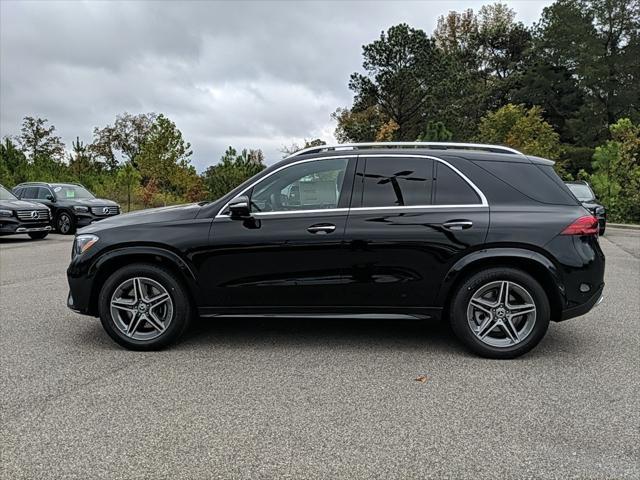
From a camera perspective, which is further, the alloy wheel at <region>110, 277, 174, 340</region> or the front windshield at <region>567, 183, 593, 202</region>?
the front windshield at <region>567, 183, 593, 202</region>

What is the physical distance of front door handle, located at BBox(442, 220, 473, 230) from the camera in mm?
4473

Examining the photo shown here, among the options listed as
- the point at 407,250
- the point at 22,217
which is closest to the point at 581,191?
the point at 407,250

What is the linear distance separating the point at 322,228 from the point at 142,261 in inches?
63.9

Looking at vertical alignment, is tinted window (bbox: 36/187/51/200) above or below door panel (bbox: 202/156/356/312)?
above

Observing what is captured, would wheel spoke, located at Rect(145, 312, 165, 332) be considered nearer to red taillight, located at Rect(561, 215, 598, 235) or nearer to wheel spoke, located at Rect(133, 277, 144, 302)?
wheel spoke, located at Rect(133, 277, 144, 302)

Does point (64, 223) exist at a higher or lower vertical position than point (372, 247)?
lower

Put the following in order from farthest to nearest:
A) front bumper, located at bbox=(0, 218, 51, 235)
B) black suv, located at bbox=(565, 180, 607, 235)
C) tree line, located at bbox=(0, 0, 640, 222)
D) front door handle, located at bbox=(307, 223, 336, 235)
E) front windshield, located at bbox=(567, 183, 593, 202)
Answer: tree line, located at bbox=(0, 0, 640, 222) < front windshield, located at bbox=(567, 183, 593, 202) < black suv, located at bbox=(565, 180, 607, 235) < front bumper, located at bbox=(0, 218, 51, 235) < front door handle, located at bbox=(307, 223, 336, 235)

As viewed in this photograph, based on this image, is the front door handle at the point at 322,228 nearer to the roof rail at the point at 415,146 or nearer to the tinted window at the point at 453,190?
the roof rail at the point at 415,146

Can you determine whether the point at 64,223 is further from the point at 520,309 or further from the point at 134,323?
the point at 520,309

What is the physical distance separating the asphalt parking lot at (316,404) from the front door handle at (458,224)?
1.10 metres

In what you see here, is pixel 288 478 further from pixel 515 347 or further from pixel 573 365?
pixel 573 365

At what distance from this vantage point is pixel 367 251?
4.50m

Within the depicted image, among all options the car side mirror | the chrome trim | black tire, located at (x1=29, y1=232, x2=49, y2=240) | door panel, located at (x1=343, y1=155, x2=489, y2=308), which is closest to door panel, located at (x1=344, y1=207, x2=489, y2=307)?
door panel, located at (x1=343, y1=155, x2=489, y2=308)

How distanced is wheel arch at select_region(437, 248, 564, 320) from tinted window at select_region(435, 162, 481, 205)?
1.53 feet
